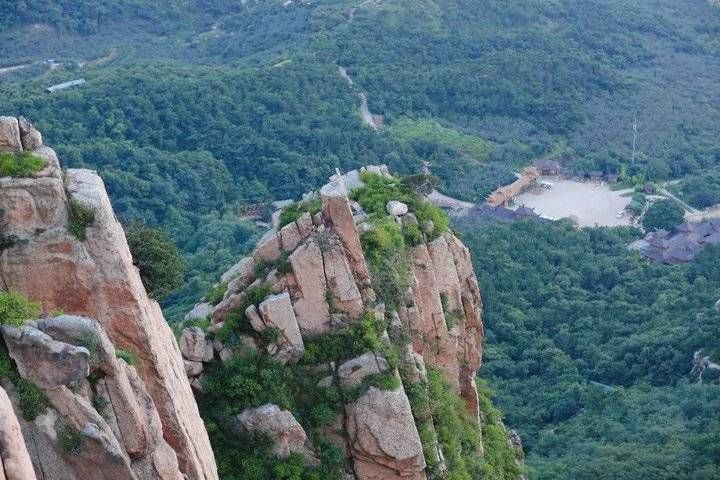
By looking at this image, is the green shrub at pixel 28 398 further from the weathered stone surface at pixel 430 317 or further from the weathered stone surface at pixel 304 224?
the weathered stone surface at pixel 430 317

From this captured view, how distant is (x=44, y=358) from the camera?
62.7 feet

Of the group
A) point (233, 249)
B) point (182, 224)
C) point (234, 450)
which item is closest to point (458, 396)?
point (234, 450)

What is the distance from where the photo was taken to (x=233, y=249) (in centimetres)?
6744

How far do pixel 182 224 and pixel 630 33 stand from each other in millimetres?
69110

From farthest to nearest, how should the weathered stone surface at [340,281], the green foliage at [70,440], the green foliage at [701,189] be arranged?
the green foliage at [701,189] < the weathered stone surface at [340,281] < the green foliage at [70,440]

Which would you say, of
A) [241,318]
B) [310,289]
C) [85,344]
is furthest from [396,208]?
[85,344]

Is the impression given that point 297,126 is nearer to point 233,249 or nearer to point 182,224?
point 182,224

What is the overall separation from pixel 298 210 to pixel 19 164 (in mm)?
10902

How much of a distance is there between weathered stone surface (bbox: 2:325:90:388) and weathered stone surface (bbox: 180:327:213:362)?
10.0 meters

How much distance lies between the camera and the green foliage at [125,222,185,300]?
25297 mm

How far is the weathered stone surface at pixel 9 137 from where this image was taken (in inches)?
934

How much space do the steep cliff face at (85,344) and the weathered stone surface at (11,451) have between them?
252 cm

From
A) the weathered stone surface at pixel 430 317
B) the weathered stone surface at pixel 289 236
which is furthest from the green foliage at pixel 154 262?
the weathered stone surface at pixel 430 317

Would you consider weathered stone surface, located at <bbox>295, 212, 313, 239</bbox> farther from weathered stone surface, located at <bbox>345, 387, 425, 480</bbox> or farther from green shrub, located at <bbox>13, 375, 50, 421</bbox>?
green shrub, located at <bbox>13, 375, 50, 421</bbox>
